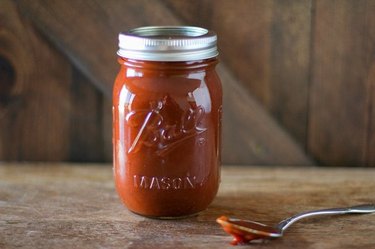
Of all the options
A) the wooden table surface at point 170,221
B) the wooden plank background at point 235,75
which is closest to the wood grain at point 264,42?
the wooden plank background at point 235,75

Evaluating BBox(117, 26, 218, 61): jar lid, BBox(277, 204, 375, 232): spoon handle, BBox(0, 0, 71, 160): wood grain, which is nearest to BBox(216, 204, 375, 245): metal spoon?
BBox(277, 204, 375, 232): spoon handle

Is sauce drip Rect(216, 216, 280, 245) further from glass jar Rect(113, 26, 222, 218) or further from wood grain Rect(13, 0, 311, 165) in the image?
wood grain Rect(13, 0, 311, 165)

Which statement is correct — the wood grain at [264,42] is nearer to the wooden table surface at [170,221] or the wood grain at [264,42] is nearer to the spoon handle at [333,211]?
the wooden table surface at [170,221]

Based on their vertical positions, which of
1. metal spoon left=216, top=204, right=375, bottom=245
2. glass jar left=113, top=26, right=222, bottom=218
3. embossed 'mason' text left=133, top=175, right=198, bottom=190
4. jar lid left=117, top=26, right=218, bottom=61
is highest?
jar lid left=117, top=26, right=218, bottom=61

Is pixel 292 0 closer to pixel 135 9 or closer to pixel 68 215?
pixel 135 9

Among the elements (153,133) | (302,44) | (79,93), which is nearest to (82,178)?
(79,93)

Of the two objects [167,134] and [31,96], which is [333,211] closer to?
[167,134]

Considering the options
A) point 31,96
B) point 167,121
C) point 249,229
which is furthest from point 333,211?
→ point 31,96
